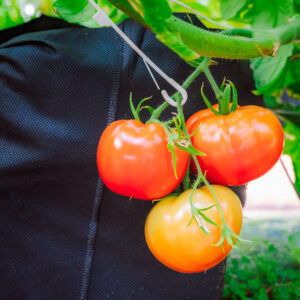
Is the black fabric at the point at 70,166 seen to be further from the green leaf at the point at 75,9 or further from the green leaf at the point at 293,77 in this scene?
the green leaf at the point at 293,77

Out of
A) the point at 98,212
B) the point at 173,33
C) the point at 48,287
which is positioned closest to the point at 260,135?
the point at 173,33

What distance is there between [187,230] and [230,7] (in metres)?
0.44

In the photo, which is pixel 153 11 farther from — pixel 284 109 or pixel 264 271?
pixel 264 271

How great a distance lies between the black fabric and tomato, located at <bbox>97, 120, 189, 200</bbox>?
11 centimetres

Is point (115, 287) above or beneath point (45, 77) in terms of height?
beneath

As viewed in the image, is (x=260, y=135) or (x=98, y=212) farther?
(x=98, y=212)

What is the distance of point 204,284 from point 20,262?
0.33m

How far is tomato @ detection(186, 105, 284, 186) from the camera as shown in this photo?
0.46 meters

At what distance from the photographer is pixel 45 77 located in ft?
1.72

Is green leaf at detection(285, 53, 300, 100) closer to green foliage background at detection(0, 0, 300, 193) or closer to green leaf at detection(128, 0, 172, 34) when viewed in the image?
green foliage background at detection(0, 0, 300, 193)

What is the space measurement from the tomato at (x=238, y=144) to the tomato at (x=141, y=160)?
4 cm

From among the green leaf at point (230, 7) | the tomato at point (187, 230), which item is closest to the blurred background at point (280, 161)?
the green leaf at point (230, 7)

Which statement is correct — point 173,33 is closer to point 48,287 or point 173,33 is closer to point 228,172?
point 228,172

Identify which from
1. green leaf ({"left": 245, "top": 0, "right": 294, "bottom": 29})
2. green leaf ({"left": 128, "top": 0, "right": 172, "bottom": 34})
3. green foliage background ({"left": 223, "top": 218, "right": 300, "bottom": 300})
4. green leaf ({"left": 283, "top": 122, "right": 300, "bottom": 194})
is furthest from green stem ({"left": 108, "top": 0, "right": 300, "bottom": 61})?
green foliage background ({"left": 223, "top": 218, "right": 300, "bottom": 300})
